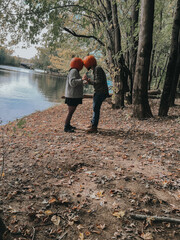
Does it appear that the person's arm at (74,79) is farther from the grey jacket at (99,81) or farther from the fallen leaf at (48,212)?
the fallen leaf at (48,212)

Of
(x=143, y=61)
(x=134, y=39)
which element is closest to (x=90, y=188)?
(x=143, y=61)

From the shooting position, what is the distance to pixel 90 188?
11.1 ft

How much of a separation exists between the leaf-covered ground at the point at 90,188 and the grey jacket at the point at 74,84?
149 cm

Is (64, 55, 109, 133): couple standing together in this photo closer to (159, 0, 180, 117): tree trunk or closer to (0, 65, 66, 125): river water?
(0, 65, 66, 125): river water

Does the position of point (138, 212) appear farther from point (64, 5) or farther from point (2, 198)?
point (64, 5)

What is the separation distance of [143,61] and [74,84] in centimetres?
344

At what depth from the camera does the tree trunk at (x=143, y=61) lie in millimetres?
7289

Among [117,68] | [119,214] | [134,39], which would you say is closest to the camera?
[119,214]

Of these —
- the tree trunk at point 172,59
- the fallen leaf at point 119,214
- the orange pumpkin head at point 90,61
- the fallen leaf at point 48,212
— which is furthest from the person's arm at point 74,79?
the tree trunk at point 172,59

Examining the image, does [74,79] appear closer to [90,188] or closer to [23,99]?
[90,188]

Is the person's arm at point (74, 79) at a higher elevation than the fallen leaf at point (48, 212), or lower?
higher

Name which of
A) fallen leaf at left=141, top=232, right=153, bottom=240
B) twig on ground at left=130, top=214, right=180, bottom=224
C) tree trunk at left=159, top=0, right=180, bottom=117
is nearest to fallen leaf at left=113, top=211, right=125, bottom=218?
twig on ground at left=130, top=214, right=180, bottom=224

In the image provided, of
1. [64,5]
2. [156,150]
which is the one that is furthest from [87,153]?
[64,5]

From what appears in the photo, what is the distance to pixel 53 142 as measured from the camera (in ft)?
19.6
